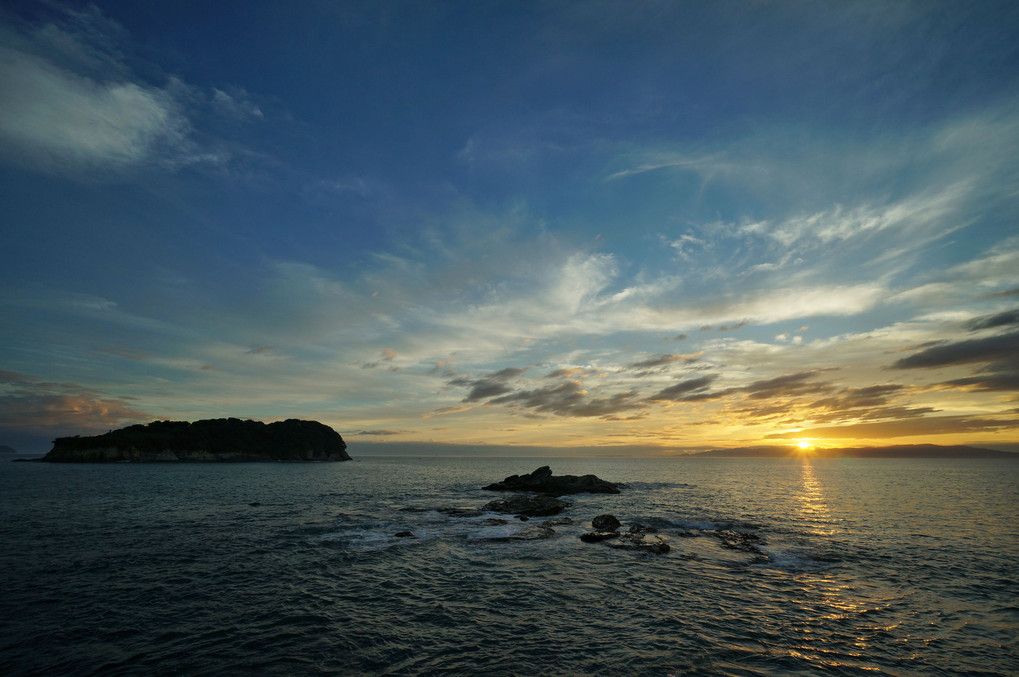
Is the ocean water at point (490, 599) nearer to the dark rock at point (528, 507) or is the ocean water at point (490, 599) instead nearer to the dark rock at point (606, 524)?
the dark rock at point (606, 524)

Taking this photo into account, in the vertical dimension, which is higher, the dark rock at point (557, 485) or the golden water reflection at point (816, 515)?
the dark rock at point (557, 485)

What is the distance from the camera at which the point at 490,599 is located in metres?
22.2

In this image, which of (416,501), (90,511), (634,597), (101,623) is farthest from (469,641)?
(90,511)

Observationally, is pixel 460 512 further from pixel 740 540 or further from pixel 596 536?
pixel 740 540

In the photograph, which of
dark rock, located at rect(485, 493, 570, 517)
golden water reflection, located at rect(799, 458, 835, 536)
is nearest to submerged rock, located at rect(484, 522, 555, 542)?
dark rock, located at rect(485, 493, 570, 517)

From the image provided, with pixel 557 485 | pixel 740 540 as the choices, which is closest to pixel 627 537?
pixel 740 540

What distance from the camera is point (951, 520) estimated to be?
48969 mm

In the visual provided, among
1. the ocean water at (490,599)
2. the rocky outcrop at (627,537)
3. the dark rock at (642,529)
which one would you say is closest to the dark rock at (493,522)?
the ocean water at (490,599)

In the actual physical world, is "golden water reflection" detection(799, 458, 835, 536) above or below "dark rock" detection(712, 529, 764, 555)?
above

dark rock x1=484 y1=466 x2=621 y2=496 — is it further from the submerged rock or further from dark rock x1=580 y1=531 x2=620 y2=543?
dark rock x1=580 y1=531 x2=620 y2=543

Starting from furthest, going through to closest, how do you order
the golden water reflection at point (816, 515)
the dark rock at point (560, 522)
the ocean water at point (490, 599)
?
the dark rock at point (560, 522) < the golden water reflection at point (816, 515) < the ocean water at point (490, 599)

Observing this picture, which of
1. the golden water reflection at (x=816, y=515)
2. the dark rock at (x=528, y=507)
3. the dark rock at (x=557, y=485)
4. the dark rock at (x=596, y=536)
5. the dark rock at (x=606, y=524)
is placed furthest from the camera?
the dark rock at (x=557, y=485)

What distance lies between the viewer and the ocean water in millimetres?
15945

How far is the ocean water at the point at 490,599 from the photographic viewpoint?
628 inches
